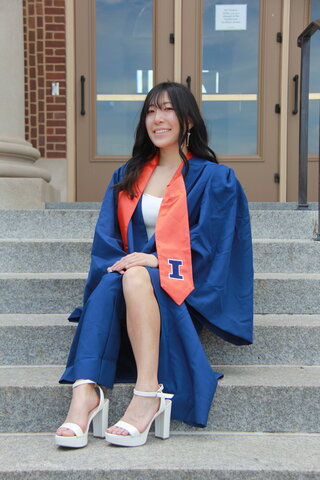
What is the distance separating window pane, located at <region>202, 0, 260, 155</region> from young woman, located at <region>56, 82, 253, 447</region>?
2.94m

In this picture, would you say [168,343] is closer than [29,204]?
Yes

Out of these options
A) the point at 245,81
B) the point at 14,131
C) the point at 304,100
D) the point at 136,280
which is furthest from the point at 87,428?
the point at 245,81

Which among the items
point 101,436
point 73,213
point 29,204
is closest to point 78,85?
point 29,204

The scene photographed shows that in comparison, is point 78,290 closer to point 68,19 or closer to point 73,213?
point 73,213

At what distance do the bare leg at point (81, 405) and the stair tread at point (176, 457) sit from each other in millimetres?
79

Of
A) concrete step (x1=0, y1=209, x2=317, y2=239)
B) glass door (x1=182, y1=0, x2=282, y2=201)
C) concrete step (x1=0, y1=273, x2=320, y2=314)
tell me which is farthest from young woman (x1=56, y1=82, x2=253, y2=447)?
glass door (x1=182, y1=0, x2=282, y2=201)

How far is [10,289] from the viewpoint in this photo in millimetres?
3002

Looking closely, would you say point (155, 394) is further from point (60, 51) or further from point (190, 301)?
point (60, 51)

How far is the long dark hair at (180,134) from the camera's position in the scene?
2.63m

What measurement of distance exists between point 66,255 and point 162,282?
1128mm

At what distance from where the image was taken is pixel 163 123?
8.68 ft

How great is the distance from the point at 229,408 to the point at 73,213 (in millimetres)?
1817

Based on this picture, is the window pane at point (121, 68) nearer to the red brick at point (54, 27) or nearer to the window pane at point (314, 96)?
the red brick at point (54, 27)

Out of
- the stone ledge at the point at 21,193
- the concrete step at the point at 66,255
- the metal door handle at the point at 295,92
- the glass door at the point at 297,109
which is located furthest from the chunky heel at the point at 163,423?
the metal door handle at the point at 295,92
